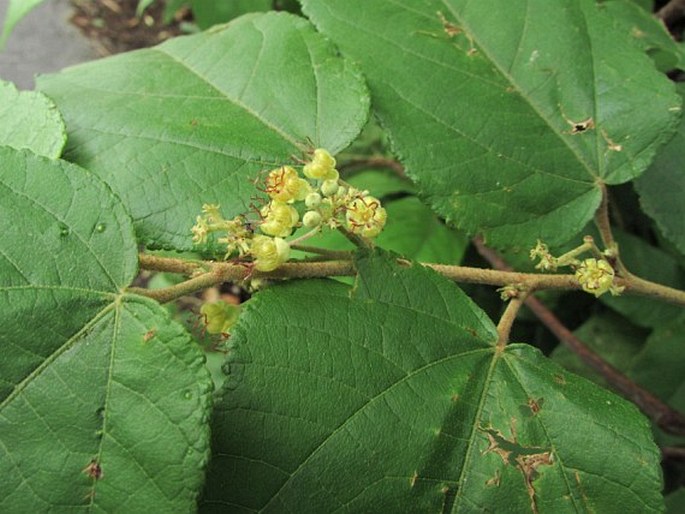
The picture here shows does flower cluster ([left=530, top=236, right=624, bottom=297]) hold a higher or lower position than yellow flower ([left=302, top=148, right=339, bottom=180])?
lower

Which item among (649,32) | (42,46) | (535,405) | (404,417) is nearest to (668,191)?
(649,32)

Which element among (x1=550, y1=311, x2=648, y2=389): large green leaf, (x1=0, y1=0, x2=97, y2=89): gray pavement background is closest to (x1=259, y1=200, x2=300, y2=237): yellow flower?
(x1=550, y1=311, x2=648, y2=389): large green leaf

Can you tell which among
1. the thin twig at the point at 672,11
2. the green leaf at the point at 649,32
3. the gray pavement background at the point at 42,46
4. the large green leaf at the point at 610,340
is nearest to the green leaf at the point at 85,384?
the green leaf at the point at 649,32

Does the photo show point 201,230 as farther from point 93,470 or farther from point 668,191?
point 668,191

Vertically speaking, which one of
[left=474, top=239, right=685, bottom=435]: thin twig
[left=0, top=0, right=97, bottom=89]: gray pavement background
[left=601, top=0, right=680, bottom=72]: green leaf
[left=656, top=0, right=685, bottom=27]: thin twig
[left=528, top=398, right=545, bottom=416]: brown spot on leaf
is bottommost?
[left=0, top=0, right=97, bottom=89]: gray pavement background

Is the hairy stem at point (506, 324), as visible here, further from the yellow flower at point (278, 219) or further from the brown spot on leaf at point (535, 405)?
the yellow flower at point (278, 219)

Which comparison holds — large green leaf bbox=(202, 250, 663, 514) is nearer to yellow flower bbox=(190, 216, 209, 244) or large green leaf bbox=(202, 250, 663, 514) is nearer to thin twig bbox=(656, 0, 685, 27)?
yellow flower bbox=(190, 216, 209, 244)

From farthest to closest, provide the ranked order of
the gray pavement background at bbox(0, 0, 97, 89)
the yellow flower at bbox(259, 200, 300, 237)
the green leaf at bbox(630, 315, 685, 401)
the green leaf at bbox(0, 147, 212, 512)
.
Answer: the gray pavement background at bbox(0, 0, 97, 89) < the green leaf at bbox(630, 315, 685, 401) < the yellow flower at bbox(259, 200, 300, 237) < the green leaf at bbox(0, 147, 212, 512)

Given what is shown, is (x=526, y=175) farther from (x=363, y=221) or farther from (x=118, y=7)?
(x=118, y=7)
